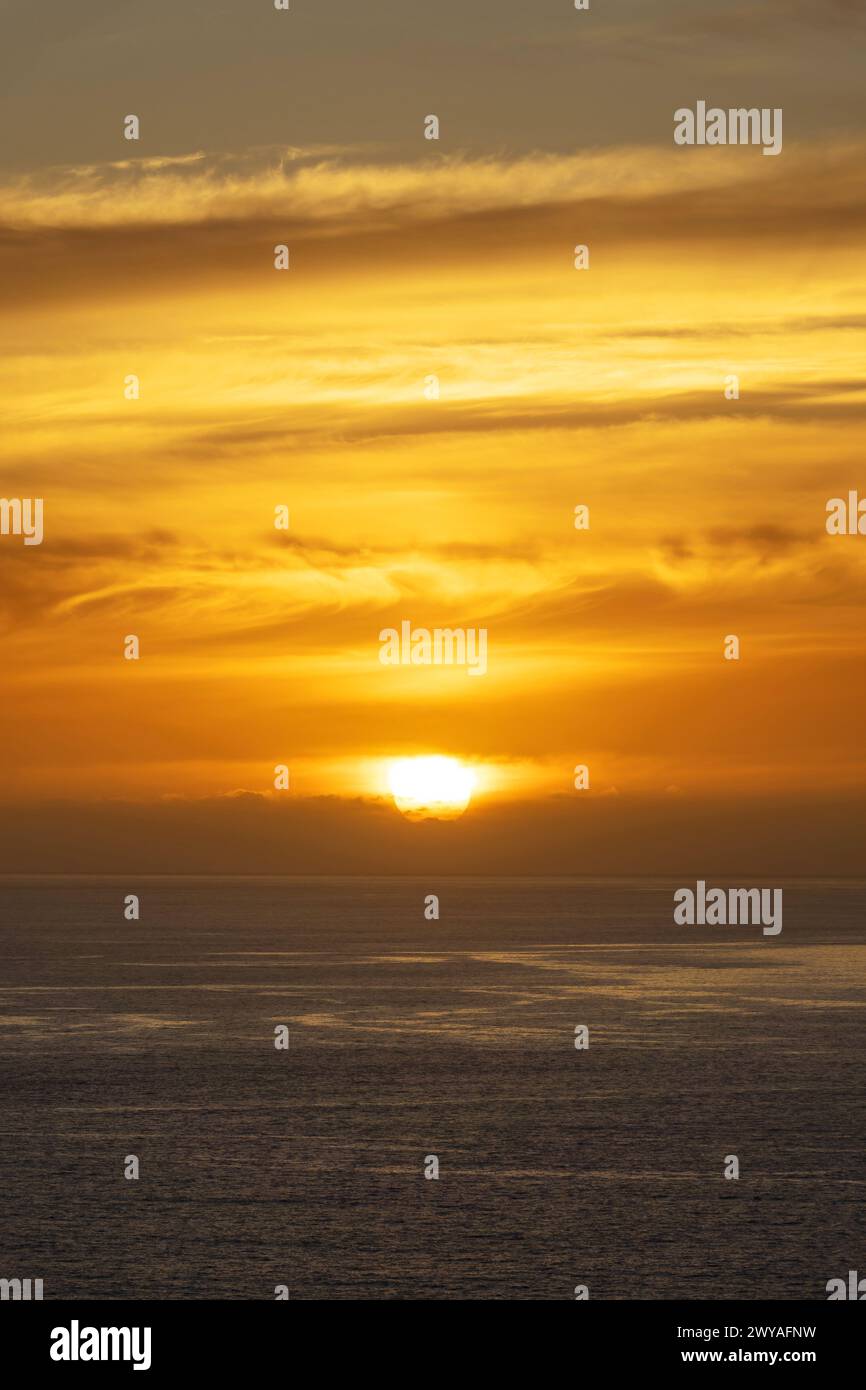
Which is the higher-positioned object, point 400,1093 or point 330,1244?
point 400,1093

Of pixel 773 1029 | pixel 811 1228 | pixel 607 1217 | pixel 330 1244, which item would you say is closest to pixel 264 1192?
pixel 330 1244

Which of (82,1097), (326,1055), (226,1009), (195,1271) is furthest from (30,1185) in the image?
(226,1009)

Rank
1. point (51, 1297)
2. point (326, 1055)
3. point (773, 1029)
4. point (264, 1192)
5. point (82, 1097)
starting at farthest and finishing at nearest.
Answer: point (773, 1029) < point (326, 1055) < point (82, 1097) < point (264, 1192) < point (51, 1297)

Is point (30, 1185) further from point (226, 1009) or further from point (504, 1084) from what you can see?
point (226, 1009)

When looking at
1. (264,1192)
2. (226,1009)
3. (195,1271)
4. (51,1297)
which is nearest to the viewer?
(51,1297)

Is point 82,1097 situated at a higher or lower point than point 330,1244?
higher
